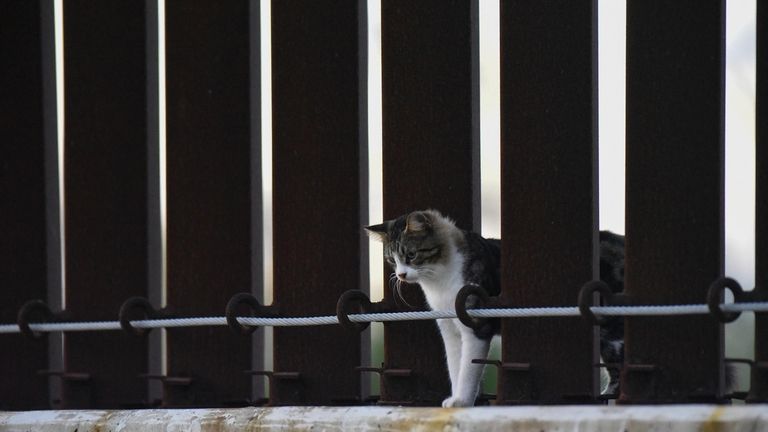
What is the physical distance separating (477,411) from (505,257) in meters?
0.86

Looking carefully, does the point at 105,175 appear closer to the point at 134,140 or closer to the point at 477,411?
the point at 134,140

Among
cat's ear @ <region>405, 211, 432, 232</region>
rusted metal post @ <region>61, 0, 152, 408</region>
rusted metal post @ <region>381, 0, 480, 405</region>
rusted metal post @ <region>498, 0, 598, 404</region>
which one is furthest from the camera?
rusted metal post @ <region>61, 0, 152, 408</region>

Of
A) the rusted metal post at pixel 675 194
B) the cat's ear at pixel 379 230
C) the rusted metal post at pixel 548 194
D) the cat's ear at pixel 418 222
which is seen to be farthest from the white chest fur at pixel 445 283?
the rusted metal post at pixel 675 194

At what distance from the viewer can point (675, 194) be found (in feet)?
19.3

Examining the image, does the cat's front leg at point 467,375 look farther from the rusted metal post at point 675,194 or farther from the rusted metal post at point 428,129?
the rusted metal post at point 675,194

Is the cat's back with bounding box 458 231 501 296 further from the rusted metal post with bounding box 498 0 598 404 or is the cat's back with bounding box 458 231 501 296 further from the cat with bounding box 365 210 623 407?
the rusted metal post with bounding box 498 0 598 404

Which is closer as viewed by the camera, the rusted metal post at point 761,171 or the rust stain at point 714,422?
the rust stain at point 714,422

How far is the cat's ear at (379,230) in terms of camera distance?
7.16 m

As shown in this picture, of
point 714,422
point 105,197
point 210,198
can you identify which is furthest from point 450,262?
point 714,422

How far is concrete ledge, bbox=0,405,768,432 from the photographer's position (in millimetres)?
5129

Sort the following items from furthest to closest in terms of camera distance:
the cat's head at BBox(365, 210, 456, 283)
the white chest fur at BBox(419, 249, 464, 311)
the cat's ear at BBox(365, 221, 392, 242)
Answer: the white chest fur at BBox(419, 249, 464, 311) < the cat's ear at BBox(365, 221, 392, 242) < the cat's head at BBox(365, 210, 456, 283)

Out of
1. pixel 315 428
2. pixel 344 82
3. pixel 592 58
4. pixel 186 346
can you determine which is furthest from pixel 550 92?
pixel 186 346

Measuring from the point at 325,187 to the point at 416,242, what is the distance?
0.58 metres

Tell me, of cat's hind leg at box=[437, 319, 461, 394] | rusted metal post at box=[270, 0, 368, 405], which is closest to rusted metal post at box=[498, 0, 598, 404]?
cat's hind leg at box=[437, 319, 461, 394]
